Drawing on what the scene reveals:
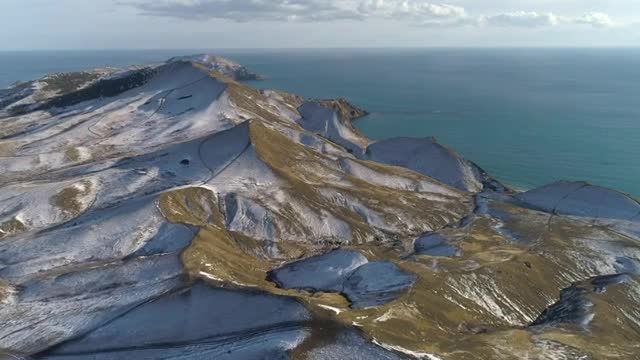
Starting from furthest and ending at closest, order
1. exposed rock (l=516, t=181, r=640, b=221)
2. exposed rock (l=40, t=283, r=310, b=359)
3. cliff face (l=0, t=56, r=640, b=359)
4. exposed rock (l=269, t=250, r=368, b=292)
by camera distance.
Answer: exposed rock (l=516, t=181, r=640, b=221), exposed rock (l=269, t=250, r=368, b=292), cliff face (l=0, t=56, r=640, b=359), exposed rock (l=40, t=283, r=310, b=359)

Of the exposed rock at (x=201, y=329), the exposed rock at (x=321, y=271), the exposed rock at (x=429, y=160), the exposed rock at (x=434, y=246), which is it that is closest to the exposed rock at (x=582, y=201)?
the exposed rock at (x=429, y=160)

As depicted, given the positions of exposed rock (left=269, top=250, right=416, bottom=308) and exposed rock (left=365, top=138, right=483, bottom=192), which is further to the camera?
exposed rock (left=365, top=138, right=483, bottom=192)

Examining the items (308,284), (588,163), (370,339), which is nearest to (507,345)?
(370,339)

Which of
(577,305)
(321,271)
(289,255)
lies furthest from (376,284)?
(577,305)

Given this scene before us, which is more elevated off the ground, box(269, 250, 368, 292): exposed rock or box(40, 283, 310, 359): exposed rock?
box(40, 283, 310, 359): exposed rock

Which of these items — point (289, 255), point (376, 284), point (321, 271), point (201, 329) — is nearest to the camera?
point (201, 329)

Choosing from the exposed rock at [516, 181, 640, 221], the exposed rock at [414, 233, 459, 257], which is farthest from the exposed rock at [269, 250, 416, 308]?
the exposed rock at [516, 181, 640, 221]

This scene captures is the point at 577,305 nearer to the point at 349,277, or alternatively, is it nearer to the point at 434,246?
the point at 434,246

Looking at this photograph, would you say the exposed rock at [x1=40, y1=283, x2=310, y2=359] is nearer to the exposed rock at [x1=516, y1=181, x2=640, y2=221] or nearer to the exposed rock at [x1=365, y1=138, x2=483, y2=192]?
the exposed rock at [x1=516, y1=181, x2=640, y2=221]

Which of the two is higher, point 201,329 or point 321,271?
point 201,329
